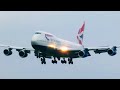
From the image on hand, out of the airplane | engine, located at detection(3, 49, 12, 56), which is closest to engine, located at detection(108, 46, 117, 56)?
the airplane

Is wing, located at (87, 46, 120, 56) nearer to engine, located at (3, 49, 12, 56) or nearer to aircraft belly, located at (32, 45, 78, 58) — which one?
aircraft belly, located at (32, 45, 78, 58)

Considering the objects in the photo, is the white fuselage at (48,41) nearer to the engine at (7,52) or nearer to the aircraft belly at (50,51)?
the aircraft belly at (50,51)

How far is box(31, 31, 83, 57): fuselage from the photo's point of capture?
156 ft

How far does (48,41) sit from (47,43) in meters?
0.36

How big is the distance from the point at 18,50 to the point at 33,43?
7.34 ft

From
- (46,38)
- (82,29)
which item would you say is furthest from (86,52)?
(82,29)

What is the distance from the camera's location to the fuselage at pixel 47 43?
47438mm

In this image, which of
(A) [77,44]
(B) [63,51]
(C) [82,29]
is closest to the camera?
(B) [63,51]

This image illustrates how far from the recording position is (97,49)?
48.2m

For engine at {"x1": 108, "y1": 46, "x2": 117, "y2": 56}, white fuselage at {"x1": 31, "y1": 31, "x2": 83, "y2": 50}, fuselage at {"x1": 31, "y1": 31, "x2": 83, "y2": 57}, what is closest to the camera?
engine at {"x1": 108, "y1": 46, "x2": 117, "y2": 56}

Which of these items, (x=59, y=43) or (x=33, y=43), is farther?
(x=59, y=43)

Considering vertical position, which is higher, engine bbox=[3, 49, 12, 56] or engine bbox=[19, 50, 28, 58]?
engine bbox=[3, 49, 12, 56]

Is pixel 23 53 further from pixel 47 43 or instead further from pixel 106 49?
pixel 106 49

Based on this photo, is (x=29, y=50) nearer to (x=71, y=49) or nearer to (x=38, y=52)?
(x=38, y=52)
